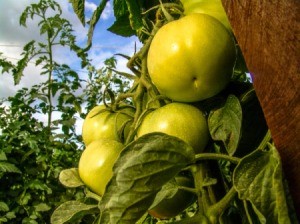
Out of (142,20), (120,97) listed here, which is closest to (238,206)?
(120,97)

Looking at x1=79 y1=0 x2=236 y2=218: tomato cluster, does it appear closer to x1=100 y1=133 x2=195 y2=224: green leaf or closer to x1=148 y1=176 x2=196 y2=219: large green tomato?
x1=148 y1=176 x2=196 y2=219: large green tomato

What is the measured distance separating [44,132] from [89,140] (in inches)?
90.5

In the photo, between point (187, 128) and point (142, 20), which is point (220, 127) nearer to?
point (187, 128)

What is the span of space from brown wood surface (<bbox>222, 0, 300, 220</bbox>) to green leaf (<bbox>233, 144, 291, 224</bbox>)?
0.05 ft

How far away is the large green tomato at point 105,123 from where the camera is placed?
2.54 ft

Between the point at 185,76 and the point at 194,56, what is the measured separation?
0.03 meters

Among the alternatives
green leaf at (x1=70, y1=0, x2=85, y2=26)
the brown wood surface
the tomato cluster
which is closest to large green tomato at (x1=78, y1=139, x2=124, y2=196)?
the tomato cluster

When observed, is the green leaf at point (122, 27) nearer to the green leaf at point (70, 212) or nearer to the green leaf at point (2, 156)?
the green leaf at point (70, 212)

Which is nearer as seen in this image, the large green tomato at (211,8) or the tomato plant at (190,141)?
the tomato plant at (190,141)

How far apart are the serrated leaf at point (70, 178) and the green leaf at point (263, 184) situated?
1.15 feet

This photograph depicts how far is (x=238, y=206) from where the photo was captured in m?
0.62

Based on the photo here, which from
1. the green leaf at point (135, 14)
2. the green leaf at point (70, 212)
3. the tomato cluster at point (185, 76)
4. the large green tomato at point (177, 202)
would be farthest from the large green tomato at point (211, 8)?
the green leaf at point (70, 212)

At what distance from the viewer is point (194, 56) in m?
0.60

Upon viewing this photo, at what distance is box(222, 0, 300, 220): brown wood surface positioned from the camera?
0.39 m
